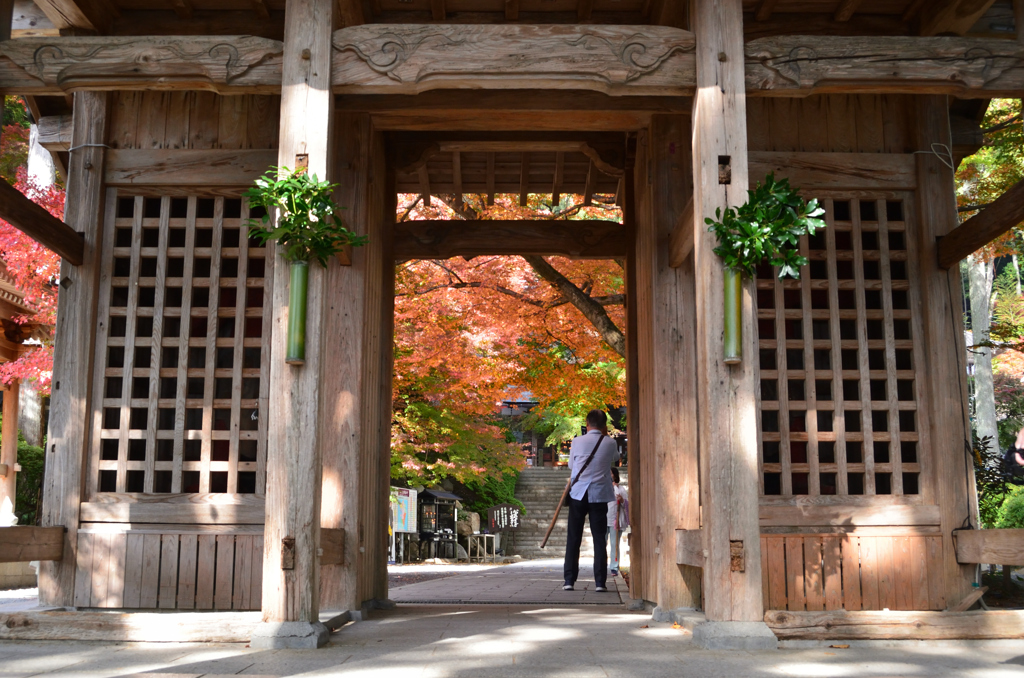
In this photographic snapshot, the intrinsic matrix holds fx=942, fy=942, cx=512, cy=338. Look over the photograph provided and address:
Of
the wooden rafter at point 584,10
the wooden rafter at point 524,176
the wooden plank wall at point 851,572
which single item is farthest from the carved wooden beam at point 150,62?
the wooden plank wall at point 851,572

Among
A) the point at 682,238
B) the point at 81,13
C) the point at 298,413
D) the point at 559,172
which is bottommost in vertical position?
the point at 298,413

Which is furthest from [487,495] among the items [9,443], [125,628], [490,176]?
[125,628]

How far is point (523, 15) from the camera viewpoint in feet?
20.4

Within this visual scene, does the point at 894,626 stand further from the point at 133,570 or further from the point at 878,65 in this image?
the point at 133,570

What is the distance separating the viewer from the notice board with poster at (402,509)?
16609 mm

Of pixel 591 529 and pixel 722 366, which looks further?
pixel 591 529

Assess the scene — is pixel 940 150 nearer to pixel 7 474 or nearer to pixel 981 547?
pixel 981 547

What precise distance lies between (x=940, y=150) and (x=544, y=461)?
25.6 meters

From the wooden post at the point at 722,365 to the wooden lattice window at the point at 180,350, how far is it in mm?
2989

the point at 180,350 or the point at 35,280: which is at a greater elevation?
the point at 35,280

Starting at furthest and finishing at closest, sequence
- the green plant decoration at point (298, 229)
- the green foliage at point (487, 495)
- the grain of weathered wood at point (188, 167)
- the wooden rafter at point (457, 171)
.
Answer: the green foliage at point (487, 495) < the wooden rafter at point (457, 171) < the grain of weathered wood at point (188, 167) < the green plant decoration at point (298, 229)

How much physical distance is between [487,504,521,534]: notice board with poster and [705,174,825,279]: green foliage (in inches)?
650

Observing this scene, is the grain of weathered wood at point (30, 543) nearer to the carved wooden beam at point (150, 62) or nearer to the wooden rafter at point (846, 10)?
the carved wooden beam at point (150, 62)

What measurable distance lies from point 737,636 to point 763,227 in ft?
6.33
